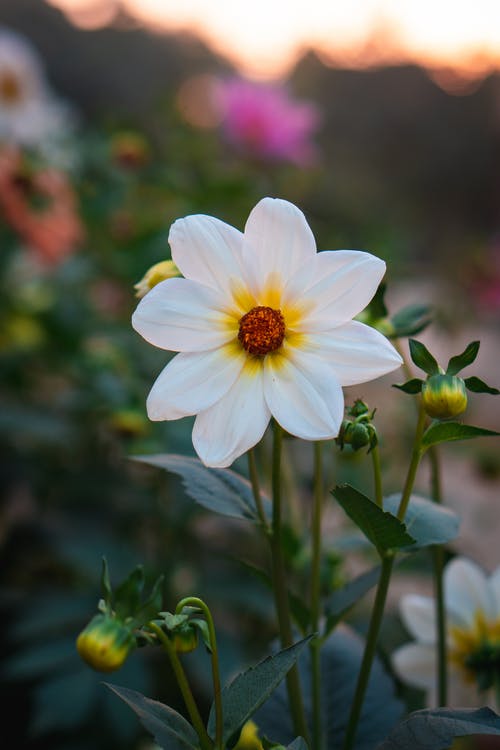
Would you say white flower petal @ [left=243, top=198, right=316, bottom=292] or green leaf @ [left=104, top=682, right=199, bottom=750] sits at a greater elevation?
white flower petal @ [left=243, top=198, right=316, bottom=292]

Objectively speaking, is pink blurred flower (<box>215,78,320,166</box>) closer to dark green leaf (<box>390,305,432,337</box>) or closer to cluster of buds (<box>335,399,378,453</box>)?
dark green leaf (<box>390,305,432,337</box>)

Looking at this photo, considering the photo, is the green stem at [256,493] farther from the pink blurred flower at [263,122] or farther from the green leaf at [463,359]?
the pink blurred flower at [263,122]

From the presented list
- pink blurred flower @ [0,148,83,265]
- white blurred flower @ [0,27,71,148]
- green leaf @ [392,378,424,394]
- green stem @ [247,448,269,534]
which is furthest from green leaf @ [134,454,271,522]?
white blurred flower @ [0,27,71,148]

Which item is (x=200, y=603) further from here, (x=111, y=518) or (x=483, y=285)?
(x=483, y=285)

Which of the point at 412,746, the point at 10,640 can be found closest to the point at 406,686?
the point at 412,746

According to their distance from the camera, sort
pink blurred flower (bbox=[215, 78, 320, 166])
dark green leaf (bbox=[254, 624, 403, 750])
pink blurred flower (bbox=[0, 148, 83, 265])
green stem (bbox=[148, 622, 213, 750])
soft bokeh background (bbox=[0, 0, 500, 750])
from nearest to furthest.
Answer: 1. green stem (bbox=[148, 622, 213, 750])
2. dark green leaf (bbox=[254, 624, 403, 750])
3. soft bokeh background (bbox=[0, 0, 500, 750])
4. pink blurred flower (bbox=[0, 148, 83, 265])
5. pink blurred flower (bbox=[215, 78, 320, 166])

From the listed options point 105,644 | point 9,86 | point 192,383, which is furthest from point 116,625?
point 9,86
